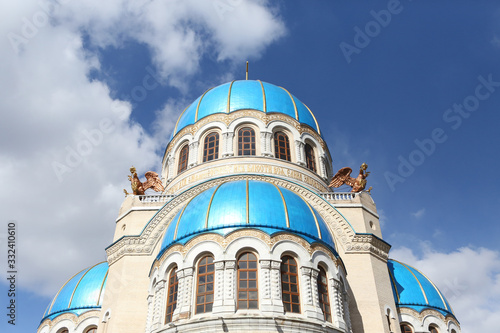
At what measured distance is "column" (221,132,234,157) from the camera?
69.6 feet

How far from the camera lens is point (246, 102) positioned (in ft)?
76.0

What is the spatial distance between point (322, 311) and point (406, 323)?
6439 mm

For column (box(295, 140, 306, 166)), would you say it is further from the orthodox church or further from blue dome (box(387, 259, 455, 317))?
blue dome (box(387, 259, 455, 317))

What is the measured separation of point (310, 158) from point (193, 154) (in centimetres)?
560

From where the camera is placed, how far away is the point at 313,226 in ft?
50.3

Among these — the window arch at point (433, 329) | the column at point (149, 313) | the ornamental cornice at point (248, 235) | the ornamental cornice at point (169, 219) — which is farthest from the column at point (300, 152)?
the column at point (149, 313)

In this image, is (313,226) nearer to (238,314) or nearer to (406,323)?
(238,314)

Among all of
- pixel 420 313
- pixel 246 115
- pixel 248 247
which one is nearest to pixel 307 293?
pixel 248 247

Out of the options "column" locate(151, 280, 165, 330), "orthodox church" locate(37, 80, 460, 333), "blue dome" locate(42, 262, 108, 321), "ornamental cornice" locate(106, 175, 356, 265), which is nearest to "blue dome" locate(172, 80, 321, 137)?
"orthodox church" locate(37, 80, 460, 333)

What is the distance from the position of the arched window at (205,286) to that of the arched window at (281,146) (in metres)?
8.34

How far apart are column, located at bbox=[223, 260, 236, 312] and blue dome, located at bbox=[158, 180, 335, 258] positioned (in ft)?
3.35

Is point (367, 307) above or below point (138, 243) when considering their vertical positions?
below

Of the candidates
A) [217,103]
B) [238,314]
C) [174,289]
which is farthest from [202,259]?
[217,103]

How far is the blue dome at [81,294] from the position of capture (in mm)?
20141
